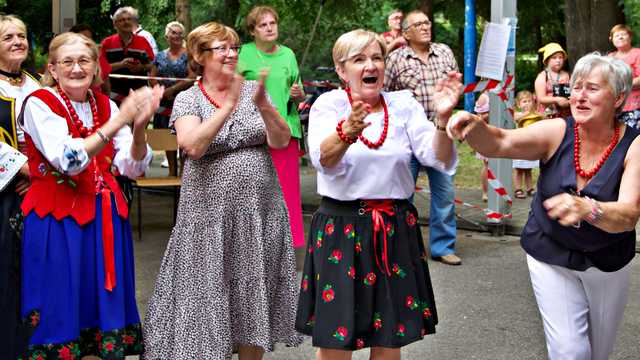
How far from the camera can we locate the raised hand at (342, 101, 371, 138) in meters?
3.85

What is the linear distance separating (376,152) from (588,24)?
1378cm

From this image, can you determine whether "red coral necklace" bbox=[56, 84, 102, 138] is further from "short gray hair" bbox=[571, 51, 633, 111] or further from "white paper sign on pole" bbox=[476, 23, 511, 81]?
"white paper sign on pole" bbox=[476, 23, 511, 81]

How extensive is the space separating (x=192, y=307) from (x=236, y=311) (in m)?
0.23

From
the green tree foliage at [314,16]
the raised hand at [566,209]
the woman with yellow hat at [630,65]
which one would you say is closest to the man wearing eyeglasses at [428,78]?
the woman with yellow hat at [630,65]

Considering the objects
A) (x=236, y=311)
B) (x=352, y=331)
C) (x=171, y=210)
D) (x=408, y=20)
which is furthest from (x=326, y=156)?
(x=171, y=210)

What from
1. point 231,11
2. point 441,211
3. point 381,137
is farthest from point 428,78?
point 231,11

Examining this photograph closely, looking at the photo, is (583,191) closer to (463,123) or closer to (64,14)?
(463,123)

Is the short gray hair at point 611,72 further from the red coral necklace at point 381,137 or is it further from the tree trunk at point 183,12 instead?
the tree trunk at point 183,12

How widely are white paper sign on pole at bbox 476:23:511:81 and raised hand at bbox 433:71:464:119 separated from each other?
5315 millimetres

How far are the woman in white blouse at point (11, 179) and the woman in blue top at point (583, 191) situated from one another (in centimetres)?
Answer: 235

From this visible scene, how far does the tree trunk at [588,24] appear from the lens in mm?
16562

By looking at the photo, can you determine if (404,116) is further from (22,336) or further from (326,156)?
(22,336)

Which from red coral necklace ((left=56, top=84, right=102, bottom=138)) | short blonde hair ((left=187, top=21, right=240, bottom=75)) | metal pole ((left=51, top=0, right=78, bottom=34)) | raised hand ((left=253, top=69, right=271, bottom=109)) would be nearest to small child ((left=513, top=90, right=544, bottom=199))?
metal pole ((left=51, top=0, right=78, bottom=34))

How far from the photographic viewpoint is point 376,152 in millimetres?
4227
